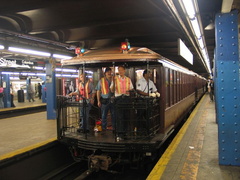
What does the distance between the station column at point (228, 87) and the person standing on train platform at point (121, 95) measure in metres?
2.17

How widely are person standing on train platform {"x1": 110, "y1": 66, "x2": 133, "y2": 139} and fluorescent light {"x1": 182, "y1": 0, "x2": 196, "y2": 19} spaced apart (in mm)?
1967

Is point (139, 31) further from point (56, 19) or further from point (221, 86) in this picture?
point (221, 86)

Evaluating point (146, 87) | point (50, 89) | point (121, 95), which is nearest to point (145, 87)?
point (146, 87)

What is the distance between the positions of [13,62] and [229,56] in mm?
12329

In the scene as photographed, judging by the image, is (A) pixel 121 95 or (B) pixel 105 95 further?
(B) pixel 105 95

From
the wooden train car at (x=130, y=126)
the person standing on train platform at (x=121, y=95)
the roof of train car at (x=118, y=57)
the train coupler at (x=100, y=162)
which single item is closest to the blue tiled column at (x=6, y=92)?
the wooden train car at (x=130, y=126)

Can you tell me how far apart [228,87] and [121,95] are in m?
2.55

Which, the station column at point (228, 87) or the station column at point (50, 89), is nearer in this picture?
the station column at point (228, 87)

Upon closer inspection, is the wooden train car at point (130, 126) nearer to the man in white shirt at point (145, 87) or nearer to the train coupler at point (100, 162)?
the train coupler at point (100, 162)

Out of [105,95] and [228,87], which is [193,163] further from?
[105,95]

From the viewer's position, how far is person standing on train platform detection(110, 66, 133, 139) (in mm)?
5671

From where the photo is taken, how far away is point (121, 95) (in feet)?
19.4

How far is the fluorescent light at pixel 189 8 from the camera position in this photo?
4.62m

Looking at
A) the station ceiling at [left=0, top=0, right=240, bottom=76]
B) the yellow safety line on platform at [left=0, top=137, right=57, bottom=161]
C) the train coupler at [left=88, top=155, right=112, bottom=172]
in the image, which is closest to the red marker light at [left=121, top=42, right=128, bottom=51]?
the station ceiling at [left=0, top=0, right=240, bottom=76]
